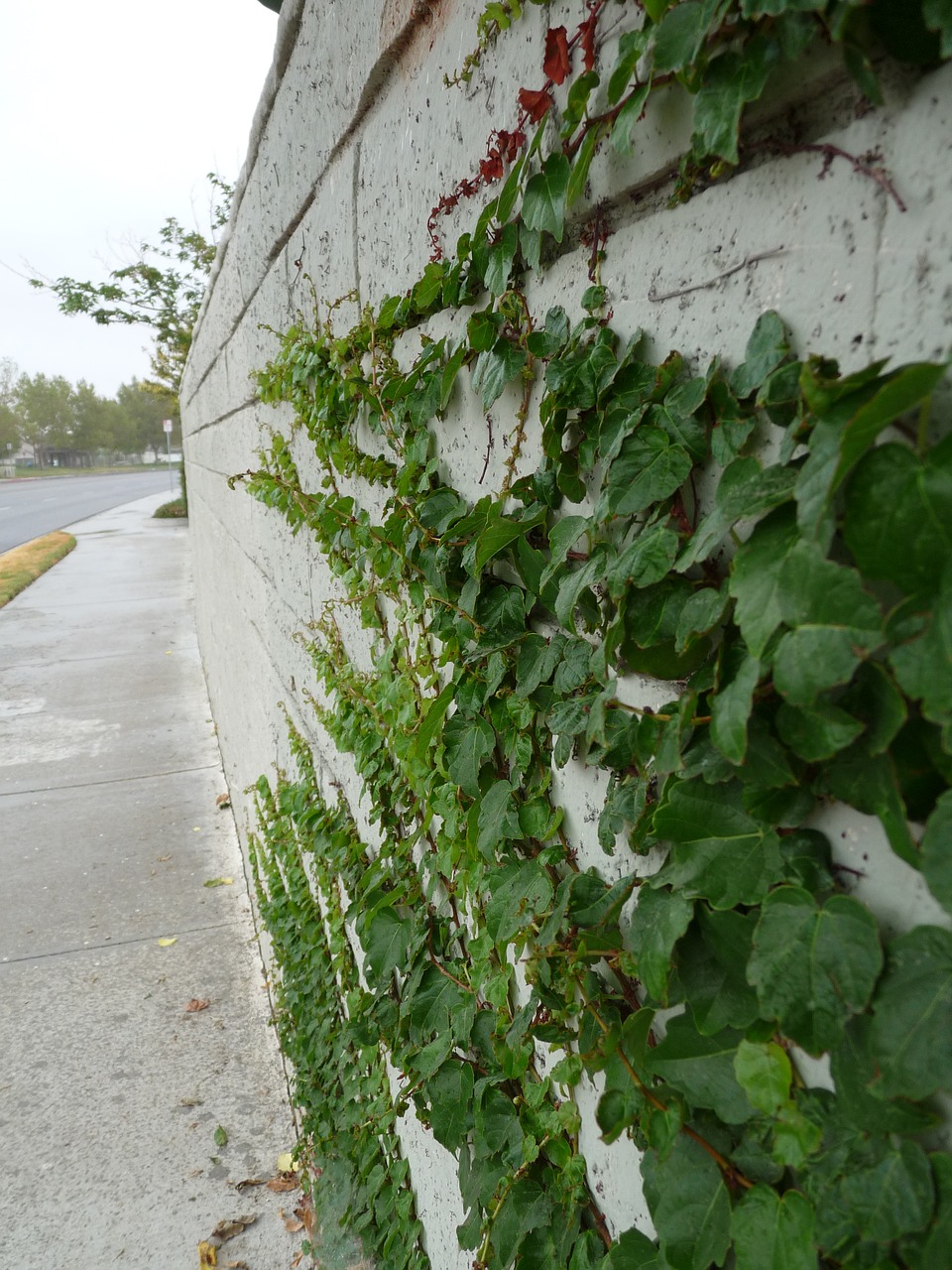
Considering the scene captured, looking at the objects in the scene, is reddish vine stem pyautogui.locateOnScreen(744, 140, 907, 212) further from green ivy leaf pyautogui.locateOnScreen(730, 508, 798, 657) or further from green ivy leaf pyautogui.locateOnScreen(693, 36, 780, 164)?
green ivy leaf pyautogui.locateOnScreen(730, 508, 798, 657)

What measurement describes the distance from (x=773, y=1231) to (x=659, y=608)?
19.0 inches

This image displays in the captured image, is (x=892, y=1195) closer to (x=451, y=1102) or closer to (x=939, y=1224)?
(x=939, y=1224)

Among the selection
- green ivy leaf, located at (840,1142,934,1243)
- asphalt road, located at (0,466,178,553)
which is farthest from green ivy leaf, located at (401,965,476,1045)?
asphalt road, located at (0,466,178,553)

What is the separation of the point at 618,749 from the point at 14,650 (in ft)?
29.6

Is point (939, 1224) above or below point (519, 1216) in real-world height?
above

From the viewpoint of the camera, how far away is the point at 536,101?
2.92 feet

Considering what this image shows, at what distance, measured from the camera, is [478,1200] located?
1.23m

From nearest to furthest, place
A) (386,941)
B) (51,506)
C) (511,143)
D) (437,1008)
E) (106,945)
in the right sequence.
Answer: (511,143) < (437,1008) < (386,941) < (106,945) < (51,506)

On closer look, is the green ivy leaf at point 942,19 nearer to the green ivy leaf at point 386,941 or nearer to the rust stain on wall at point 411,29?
the rust stain on wall at point 411,29

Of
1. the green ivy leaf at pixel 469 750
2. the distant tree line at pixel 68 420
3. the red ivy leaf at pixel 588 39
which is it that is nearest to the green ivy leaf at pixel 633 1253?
the green ivy leaf at pixel 469 750

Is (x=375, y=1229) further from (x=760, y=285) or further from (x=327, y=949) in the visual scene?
(x=760, y=285)

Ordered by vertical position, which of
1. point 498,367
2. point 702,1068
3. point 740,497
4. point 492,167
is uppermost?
point 492,167

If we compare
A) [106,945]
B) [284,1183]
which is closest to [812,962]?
[284,1183]

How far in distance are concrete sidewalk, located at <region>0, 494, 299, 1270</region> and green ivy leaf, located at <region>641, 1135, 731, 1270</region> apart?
1925 mm
